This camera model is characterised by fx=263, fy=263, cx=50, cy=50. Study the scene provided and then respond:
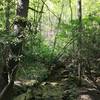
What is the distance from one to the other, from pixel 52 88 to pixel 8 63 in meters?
3.89

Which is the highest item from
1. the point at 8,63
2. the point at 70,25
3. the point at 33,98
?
the point at 70,25

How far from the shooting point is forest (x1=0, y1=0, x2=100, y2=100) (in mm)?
6582

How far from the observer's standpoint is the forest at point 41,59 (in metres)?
6.58

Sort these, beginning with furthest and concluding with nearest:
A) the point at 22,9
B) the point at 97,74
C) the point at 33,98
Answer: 1. the point at 97,74
2. the point at 33,98
3. the point at 22,9

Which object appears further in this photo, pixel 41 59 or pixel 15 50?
pixel 41 59

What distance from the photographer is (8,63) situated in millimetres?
6852

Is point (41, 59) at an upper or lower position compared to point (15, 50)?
lower

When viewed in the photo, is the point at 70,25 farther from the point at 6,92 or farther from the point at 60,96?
the point at 6,92

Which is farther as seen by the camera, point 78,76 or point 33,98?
point 78,76

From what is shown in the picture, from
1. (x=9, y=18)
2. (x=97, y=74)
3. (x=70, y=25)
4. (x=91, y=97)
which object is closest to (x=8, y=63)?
(x=9, y=18)

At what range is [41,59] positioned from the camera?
9.30m

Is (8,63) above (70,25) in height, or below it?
below

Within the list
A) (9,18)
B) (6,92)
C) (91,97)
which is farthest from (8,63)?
(91,97)

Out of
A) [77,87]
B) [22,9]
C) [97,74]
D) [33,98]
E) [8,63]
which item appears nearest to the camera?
[8,63]
